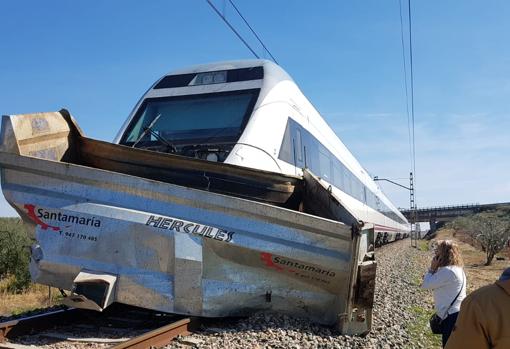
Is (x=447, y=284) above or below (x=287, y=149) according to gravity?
below

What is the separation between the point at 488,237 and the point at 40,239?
2547 centimetres

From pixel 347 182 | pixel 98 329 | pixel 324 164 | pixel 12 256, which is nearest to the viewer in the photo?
pixel 98 329

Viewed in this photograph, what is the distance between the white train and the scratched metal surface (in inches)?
49.8

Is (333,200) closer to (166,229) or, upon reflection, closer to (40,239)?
(166,229)

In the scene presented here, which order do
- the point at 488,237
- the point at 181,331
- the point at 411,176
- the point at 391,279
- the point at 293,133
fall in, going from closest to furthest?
the point at 181,331, the point at 293,133, the point at 391,279, the point at 488,237, the point at 411,176

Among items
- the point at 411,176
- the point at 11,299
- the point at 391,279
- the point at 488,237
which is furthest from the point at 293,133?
the point at 411,176

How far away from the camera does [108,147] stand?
226 inches

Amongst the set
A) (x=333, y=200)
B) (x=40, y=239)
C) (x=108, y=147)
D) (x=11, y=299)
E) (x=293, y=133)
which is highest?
(x=293, y=133)

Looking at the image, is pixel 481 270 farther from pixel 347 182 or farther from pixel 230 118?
pixel 230 118

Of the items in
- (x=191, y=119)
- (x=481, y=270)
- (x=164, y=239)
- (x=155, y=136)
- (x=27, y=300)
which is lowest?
(x=27, y=300)

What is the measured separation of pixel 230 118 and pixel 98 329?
338 centimetres

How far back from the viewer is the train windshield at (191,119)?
6973 mm

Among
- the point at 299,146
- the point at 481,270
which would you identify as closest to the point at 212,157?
the point at 299,146

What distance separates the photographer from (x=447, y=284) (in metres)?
4.41
